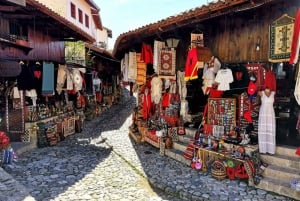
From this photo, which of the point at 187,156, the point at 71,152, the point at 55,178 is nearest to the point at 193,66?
the point at 187,156

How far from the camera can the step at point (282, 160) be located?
20.5 ft

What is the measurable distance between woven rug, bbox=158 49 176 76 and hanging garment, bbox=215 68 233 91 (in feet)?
6.81

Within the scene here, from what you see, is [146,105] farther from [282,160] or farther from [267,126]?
[282,160]

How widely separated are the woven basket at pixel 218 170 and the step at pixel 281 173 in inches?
36.1

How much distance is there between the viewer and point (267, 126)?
6.72 m

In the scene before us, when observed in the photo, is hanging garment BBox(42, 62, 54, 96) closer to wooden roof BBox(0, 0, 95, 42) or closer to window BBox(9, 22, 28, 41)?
window BBox(9, 22, 28, 41)

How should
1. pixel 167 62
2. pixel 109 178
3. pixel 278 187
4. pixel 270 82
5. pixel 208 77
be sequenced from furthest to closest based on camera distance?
1. pixel 167 62
2. pixel 208 77
3. pixel 109 178
4. pixel 270 82
5. pixel 278 187

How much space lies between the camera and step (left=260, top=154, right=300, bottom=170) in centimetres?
624

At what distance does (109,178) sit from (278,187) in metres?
3.92

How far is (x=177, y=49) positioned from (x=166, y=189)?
474 centimetres

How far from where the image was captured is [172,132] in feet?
31.0

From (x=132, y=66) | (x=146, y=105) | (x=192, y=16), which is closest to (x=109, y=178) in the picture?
(x=192, y=16)

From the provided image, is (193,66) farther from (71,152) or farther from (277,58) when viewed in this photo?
(71,152)

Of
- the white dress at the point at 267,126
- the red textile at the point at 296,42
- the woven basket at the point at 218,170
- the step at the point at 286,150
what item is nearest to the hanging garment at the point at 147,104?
the woven basket at the point at 218,170
